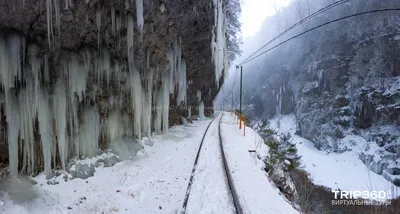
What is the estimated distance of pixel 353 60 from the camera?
112ft

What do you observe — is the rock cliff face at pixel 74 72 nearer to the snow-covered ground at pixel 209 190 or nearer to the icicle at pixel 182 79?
the snow-covered ground at pixel 209 190

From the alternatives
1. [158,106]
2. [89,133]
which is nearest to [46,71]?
[89,133]

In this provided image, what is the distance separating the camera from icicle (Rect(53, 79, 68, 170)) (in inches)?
220

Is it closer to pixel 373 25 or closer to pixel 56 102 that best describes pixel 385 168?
pixel 373 25

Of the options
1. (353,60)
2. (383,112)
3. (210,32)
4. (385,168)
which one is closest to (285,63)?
(353,60)

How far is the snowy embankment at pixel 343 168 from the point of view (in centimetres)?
2164

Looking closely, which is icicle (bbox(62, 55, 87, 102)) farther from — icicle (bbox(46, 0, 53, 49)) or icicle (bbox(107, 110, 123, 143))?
icicle (bbox(107, 110, 123, 143))

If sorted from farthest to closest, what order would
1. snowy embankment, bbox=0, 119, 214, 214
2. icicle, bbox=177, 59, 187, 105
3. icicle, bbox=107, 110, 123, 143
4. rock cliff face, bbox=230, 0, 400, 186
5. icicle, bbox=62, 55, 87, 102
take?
rock cliff face, bbox=230, 0, 400, 186
icicle, bbox=177, 59, 187, 105
icicle, bbox=107, 110, 123, 143
icicle, bbox=62, 55, 87, 102
snowy embankment, bbox=0, 119, 214, 214

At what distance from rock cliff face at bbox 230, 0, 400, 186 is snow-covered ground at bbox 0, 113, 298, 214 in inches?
891

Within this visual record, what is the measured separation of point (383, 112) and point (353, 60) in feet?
34.7

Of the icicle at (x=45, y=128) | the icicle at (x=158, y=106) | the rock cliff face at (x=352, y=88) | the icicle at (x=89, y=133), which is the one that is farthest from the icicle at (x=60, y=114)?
the rock cliff face at (x=352, y=88)

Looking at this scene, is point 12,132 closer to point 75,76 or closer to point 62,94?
point 62,94

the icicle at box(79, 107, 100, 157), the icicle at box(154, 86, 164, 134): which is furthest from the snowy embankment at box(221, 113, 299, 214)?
the icicle at box(79, 107, 100, 157)

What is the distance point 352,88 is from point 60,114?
37.1 m
